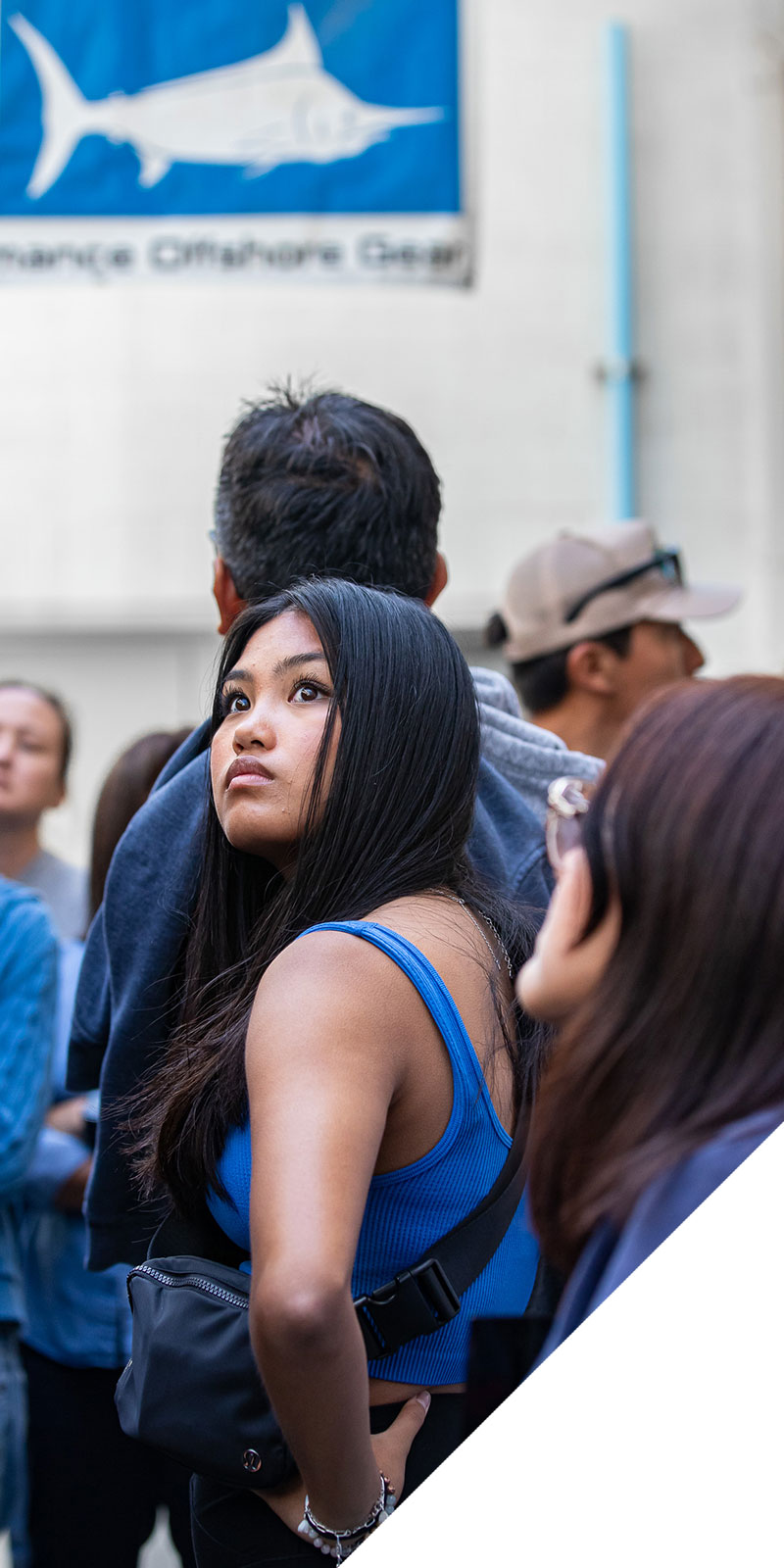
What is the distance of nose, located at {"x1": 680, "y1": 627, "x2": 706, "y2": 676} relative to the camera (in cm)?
202

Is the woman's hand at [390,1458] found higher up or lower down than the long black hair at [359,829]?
lower down

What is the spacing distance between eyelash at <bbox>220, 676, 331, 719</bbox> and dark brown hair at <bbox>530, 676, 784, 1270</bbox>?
15.6 inches

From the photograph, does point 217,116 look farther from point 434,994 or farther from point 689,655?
point 434,994

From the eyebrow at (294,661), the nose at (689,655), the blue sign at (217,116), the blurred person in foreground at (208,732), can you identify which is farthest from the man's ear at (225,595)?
the blue sign at (217,116)

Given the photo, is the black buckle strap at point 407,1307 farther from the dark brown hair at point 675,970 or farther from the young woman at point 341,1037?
the dark brown hair at point 675,970

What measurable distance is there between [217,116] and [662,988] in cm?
355

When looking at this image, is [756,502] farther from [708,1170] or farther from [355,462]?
[708,1170]

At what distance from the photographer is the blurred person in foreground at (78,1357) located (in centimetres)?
180

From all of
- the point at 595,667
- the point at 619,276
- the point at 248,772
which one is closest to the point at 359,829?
the point at 248,772

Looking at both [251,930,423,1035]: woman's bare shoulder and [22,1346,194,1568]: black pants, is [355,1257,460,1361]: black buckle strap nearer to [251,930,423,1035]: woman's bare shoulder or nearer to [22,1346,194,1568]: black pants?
[251,930,423,1035]: woman's bare shoulder

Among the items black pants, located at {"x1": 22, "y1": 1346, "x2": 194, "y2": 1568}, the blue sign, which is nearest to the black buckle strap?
black pants, located at {"x1": 22, "y1": 1346, "x2": 194, "y2": 1568}

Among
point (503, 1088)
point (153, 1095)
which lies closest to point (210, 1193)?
point (153, 1095)

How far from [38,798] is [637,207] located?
143 inches

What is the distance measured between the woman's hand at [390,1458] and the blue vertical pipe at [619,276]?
14.5 ft
